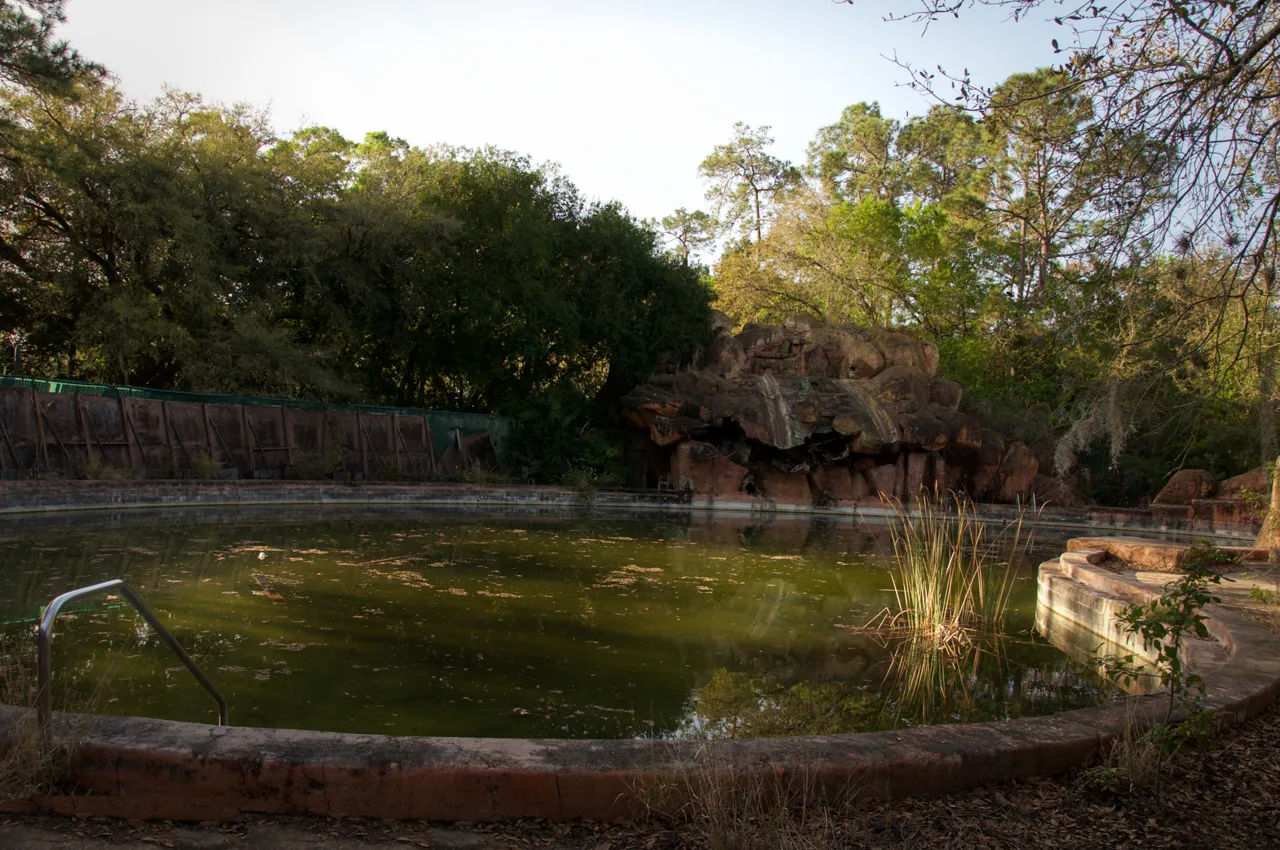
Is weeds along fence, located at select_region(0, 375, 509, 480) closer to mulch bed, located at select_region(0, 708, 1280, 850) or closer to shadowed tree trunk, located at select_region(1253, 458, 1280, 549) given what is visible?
mulch bed, located at select_region(0, 708, 1280, 850)

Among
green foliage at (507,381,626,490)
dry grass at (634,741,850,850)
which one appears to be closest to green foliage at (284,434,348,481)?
green foliage at (507,381,626,490)

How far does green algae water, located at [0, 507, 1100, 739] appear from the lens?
4883mm

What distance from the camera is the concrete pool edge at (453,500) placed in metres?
12.8

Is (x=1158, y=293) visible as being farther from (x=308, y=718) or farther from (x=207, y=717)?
(x=207, y=717)

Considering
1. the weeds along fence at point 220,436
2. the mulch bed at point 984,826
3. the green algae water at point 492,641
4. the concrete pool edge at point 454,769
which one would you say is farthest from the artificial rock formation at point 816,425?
the concrete pool edge at point 454,769

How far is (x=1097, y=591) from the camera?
8445 millimetres

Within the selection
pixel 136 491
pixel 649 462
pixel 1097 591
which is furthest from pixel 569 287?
pixel 1097 591

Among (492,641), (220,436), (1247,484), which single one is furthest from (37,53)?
(1247,484)

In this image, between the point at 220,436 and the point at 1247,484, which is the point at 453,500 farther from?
the point at 1247,484

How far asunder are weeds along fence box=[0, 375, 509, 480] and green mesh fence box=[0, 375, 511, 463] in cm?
2

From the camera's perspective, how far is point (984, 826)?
306 centimetres

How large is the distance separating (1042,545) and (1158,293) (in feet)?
40.2

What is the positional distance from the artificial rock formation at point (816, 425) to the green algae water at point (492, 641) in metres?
10.5

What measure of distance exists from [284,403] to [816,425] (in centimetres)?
1324
